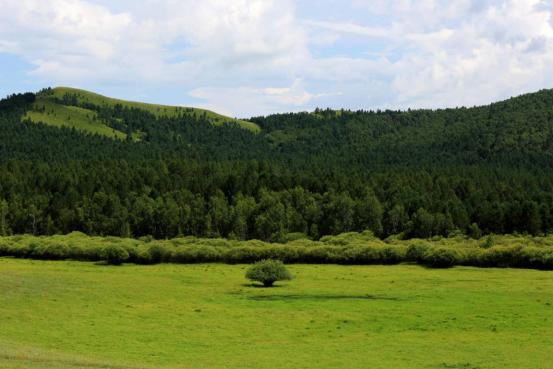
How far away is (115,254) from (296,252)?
33186 millimetres

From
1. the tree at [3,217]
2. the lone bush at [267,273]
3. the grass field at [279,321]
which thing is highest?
the tree at [3,217]

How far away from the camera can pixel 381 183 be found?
199m

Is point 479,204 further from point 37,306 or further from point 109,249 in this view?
point 37,306

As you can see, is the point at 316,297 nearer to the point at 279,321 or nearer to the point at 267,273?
the point at 267,273

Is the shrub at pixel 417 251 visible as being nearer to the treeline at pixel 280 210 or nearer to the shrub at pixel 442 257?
the shrub at pixel 442 257

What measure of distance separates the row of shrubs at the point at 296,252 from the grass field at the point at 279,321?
8888 millimetres

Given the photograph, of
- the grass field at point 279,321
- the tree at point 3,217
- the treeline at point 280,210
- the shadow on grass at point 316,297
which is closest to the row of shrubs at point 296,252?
the grass field at point 279,321

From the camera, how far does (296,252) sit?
125500mm

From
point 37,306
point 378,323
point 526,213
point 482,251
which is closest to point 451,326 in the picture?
point 378,323

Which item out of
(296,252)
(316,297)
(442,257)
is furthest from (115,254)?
(442,257)

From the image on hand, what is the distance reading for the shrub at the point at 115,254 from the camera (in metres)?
122

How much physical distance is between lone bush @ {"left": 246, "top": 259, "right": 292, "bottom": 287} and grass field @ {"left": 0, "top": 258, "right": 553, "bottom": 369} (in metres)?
1.85

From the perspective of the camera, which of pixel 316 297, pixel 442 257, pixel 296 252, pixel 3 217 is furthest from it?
pixel 3 217

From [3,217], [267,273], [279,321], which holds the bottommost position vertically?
[279,321]
